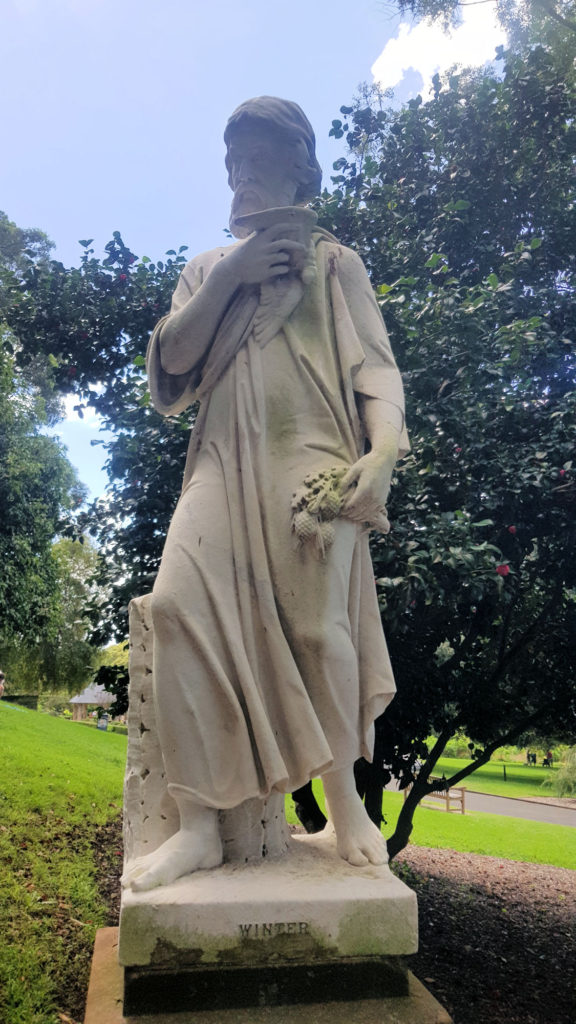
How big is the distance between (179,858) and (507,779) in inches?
1456

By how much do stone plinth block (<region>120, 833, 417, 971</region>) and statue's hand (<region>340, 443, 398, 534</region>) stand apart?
3.67 ft

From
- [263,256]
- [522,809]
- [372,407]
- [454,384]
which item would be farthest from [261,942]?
[522,809]

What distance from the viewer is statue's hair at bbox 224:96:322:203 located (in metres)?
2.91

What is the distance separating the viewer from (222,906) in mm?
1938

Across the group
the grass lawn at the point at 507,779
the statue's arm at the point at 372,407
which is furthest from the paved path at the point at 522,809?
the statue's arm at the point at 372,407

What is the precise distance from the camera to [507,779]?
35.4 metres

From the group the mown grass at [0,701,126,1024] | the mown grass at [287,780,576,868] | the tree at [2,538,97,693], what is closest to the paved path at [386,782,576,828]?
the mown grass at [287,780,576,868]

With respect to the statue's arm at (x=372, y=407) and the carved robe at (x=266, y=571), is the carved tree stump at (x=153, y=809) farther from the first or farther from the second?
the statue's arm at (x=372, y=407)

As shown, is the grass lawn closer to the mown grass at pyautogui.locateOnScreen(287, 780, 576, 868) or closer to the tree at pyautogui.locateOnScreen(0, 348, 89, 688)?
the mown grass at pyautogui.locateOnScreen(287, 780, 576, 868)

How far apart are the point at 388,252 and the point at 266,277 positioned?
3.98 metres

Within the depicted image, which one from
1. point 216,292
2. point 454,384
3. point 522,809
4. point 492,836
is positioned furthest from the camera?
point 522,809

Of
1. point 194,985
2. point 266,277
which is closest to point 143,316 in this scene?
point 266,277

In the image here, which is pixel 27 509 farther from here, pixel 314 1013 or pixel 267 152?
pixel 314 1013

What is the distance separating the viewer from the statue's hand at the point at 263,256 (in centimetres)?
269
